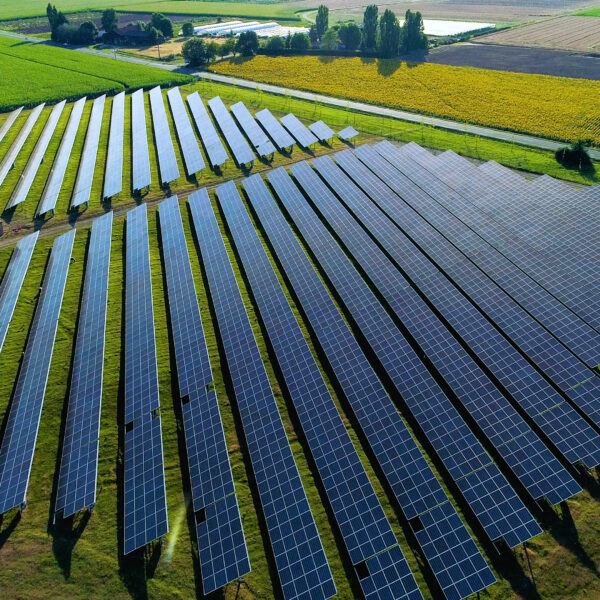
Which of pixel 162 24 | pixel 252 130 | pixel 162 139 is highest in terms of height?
pixel 162 24

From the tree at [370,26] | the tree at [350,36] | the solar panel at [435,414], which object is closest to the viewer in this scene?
the solar panel at [435,414]

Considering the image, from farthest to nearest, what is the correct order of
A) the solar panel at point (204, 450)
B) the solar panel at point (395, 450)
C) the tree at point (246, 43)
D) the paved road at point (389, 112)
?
the tree at point (246, 43) < the paved road at point (389, 112) < the solar panel at point (204, 450) < the solar panel at point (395, 450)

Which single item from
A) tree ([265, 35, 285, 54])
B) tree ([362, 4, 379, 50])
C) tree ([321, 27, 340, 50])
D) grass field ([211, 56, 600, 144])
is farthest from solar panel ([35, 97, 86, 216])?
tree ([362, 4, 379, 50])

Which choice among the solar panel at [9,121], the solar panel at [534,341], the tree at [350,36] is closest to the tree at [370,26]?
the tree at [350,36]

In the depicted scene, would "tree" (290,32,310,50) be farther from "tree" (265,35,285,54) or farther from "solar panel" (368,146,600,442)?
"solar panel" (368,146,600,442)

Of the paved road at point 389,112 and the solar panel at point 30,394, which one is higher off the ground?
the paved road at point 389,112

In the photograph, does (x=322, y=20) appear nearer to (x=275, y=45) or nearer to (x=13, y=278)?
(x=275, y=45)

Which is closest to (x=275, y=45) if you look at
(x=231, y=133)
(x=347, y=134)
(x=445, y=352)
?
(x=231, y=133)

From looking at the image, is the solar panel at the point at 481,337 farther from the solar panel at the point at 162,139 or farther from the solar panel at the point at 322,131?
the solar panel at the point at 162,139
